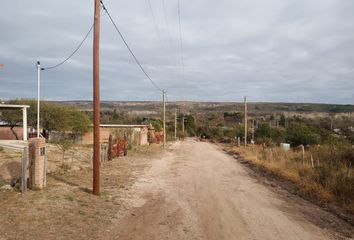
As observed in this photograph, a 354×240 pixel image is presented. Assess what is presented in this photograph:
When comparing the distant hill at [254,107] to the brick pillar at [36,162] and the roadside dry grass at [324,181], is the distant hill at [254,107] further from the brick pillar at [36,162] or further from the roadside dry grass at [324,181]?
the brick pillar at [36,162]

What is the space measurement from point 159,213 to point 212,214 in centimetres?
134

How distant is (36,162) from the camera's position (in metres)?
12.2

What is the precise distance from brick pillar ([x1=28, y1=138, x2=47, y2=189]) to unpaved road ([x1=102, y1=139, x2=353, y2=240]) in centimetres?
270

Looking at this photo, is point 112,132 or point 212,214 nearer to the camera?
point 212,214

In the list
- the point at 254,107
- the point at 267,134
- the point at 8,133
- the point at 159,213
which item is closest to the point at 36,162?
the point at 159,213

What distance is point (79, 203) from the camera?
36.2ft

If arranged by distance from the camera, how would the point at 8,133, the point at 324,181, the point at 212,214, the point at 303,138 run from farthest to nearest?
1. the point at 8,133
2. the point at 303,138
3. the point at 324,181
4. the point at 212,214

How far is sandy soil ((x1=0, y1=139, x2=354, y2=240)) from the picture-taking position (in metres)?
8.49

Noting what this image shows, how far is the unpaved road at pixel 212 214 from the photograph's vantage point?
8633 mm

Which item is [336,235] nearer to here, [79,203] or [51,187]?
[79,203]

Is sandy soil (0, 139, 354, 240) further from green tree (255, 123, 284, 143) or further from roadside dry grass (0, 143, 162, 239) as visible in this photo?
green tree (255, 123, 284, 143)

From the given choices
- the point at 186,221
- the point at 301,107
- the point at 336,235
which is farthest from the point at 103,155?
the point at 301,107

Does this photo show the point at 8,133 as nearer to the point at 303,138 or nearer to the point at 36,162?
the point at 303,138

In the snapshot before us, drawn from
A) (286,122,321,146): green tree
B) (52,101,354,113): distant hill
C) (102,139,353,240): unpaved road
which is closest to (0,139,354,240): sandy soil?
(102,139,353,240): unpaved road
